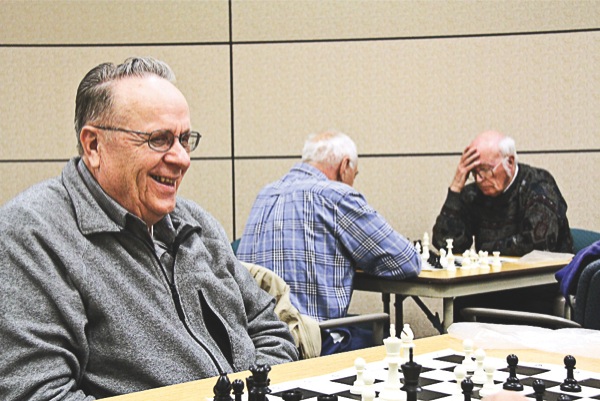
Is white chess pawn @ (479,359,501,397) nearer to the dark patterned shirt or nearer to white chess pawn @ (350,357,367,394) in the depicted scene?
white chess pawn @ (350,357,367,394)

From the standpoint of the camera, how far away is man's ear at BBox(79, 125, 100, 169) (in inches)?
78.8

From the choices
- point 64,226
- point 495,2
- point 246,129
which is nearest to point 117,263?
point 64,226

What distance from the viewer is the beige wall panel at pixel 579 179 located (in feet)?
17.5

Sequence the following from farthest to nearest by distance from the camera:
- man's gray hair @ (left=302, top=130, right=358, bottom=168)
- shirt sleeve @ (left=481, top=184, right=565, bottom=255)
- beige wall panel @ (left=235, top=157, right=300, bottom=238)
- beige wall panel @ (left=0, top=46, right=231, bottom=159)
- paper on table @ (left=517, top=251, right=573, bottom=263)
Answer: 1. beige wall panel @ (left=235, top=157, right=300, bottom=238)
2. beige wall panel @ (left=0, top=46, right=231, bottom=159)
3. shirt sleeve @ (left=481, top=184, right=565, bottom=255)
4. paper on table @ (left=517, top=251, right=573, bottom=263)
5. man's gray hair @ (left=302, top=130, right=358, bottom=168)

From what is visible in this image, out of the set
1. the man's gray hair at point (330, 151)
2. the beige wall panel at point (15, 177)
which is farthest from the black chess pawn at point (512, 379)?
the beige wall panel at point (15, 177)

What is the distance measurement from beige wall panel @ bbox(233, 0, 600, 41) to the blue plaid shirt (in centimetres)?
202

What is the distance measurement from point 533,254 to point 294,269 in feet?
4.39

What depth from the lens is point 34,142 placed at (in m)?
5.27

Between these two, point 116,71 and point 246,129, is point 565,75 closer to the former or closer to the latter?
point 246,129

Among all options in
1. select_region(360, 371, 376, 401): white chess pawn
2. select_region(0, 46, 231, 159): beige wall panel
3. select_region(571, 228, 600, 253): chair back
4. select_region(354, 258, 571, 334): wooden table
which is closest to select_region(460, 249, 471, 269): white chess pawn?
select_region(354, 258, 571, 334): wooden table

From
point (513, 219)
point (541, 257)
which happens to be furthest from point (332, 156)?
point (513, 219)

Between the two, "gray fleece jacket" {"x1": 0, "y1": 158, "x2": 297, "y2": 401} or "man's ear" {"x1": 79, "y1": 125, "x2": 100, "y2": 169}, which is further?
"man's ear" {"x1": 79, "y1": 125, "x2": 100, "y2": 169}

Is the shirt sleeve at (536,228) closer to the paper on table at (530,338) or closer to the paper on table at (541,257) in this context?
the paper on table at (541,257)

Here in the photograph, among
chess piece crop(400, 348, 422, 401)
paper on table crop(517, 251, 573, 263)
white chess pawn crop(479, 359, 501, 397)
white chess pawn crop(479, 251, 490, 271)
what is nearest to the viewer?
chess piece crop(400, 348, 422, 401)
